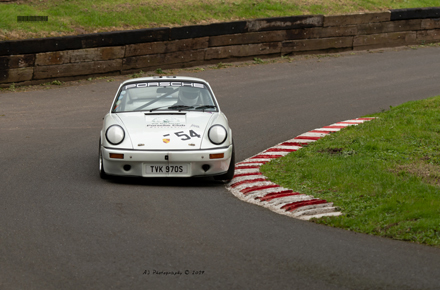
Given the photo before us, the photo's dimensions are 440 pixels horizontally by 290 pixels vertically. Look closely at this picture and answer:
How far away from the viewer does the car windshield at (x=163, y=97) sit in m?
8.72

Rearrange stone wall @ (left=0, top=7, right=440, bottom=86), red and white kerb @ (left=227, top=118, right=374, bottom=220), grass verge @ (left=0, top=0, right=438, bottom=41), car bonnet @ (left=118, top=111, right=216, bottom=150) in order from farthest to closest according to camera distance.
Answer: grass verge @ (left=0, top=0, right=438, bottom=41), stone wall @ (left=0, top=7, right=440, bottom=86), car bonnet @ (left=118, top=111, right=216, bottom=150), red and white kerb @ (left=227, top=118, right=374, bottom=220)

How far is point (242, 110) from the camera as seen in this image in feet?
42.8

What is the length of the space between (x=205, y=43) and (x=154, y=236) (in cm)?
1201

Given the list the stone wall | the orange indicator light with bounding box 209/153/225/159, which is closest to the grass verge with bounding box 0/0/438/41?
the stone wall

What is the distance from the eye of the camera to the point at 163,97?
29.1ft

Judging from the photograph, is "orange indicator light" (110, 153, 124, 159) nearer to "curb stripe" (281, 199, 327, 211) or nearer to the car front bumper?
the car front bumper

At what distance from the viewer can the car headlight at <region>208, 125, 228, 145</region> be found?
789 centimetres

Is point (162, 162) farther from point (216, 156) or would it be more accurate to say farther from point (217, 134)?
point (217, 134)

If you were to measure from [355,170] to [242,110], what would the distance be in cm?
520

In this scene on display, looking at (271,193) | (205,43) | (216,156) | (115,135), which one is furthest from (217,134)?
(205,43)

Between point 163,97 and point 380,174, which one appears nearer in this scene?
point 380,174

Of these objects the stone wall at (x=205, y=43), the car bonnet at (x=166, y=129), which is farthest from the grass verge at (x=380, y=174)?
the stone wall at (x=205, y=43)

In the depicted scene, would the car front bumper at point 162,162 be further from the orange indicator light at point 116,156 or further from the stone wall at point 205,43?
the stone wall at point 205,43

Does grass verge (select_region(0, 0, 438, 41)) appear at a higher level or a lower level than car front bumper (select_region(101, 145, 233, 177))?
higher
